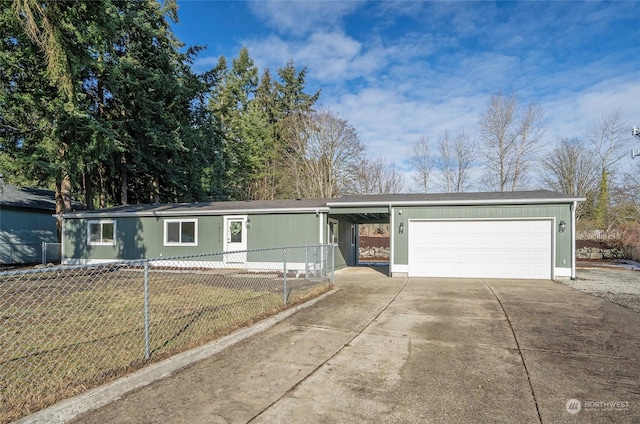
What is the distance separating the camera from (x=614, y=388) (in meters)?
3.52

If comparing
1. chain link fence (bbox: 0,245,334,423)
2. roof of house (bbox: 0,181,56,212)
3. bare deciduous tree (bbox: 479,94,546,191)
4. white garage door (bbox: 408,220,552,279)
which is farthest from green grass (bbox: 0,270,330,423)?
bare deciduous tree (bbox: 479,94,546,191)

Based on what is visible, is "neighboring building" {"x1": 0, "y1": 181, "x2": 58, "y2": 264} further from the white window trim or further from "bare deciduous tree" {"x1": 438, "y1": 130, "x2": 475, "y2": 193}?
"bare deciduous tree" {"x1": 438, "y1": 130, "x2": 475, "y2": 193}

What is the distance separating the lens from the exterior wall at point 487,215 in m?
11.4

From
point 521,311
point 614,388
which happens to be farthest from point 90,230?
point 614,388

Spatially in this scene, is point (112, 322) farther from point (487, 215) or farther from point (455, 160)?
point (455, 160)

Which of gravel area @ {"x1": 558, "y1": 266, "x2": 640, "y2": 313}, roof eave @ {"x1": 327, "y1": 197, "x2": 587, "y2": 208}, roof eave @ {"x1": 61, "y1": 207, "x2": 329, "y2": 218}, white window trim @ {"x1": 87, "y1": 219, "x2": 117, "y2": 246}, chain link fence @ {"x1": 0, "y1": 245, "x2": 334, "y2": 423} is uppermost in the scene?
roof eave @ {"x1": 327, "y1": 197, "x2": 587, "y2": 208}

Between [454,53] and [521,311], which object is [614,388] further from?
[454,53]

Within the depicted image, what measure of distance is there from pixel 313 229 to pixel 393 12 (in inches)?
317

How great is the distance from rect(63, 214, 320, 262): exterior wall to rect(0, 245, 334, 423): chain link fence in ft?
8.83

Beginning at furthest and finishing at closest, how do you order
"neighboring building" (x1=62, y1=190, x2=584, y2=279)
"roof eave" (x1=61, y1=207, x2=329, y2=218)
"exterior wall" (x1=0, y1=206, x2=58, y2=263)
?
"exterior wall" (x1=0, y1=206, x2=58, y2=263)
"roof eave" (x1=61, y1=207, x2=329, y2=218)
"neighboring building" (x1=62, y1=190, x2=584, y2=279)

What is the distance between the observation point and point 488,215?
38.9 feet

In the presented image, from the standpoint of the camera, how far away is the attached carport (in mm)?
11414

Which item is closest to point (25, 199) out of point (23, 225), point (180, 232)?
point (23, 225)

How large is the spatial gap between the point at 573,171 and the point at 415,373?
104ft
